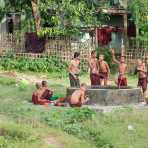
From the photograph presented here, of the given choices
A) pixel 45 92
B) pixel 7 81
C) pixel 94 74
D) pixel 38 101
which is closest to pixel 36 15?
pixel 7 81

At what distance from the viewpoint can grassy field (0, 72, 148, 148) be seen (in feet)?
42.2

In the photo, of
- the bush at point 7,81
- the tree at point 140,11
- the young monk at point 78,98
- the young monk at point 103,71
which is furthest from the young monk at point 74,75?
the tree at point 140,11

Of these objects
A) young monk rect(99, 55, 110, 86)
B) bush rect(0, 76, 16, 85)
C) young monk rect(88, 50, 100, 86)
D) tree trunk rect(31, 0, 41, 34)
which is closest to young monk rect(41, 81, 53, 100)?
young monk rect(88, 50, 100, 86)

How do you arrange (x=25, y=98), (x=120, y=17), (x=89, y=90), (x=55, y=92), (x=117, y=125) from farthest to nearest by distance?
(x=120, y=17)
(x=55, y=92)
(x=25, y=98)
(x=89, y=90)
(x=117, y=125)

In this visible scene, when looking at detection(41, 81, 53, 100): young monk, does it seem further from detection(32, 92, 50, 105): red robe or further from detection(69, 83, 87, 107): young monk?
detection(69, 83, 87, 107): young monk

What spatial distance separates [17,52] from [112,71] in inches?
184

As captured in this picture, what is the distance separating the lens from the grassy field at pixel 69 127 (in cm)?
1285

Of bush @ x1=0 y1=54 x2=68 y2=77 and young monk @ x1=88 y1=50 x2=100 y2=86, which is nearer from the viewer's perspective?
young monk @ x1=88 y1=50 x2=100 y2=86

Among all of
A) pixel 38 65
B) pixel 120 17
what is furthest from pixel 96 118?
pixel 120 17

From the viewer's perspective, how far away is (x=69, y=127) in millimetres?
14172

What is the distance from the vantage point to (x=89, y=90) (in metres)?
18.0

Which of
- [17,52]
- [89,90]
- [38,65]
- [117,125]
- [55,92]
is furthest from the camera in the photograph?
[17,52]

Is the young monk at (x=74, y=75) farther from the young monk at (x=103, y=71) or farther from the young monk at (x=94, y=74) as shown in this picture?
the young monk at (x=103, y=71)

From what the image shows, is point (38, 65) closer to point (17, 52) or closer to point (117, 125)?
point (17, 52)
